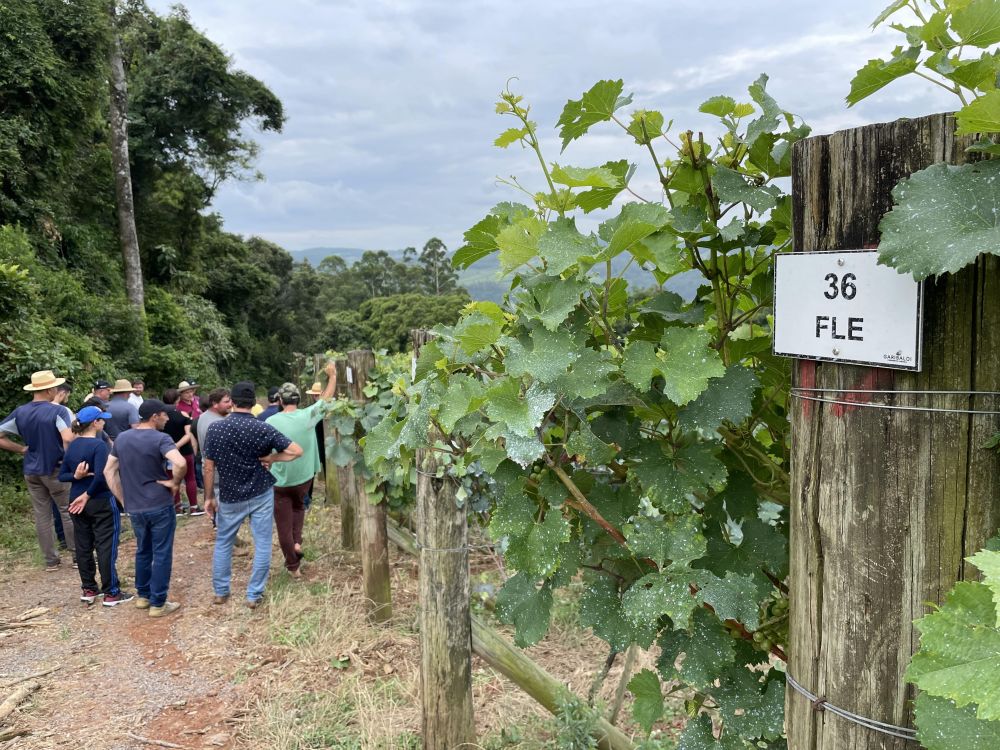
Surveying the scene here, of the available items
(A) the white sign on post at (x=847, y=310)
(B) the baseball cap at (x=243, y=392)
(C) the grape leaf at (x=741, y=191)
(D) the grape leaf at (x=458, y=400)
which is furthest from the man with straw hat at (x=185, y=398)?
(A) the white sign on post at (x=847, y=310)

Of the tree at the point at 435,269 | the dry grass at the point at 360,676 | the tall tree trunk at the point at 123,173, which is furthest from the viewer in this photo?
the tree at the point at 435,269

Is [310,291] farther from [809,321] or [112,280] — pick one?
[809,321]

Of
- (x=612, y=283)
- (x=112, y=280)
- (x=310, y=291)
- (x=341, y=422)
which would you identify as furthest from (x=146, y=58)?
(x=612, y=283)

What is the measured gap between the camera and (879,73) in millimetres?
1040

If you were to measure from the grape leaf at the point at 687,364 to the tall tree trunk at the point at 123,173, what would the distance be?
19296 millimetres

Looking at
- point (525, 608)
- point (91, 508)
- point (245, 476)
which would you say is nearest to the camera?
point (525, 608)

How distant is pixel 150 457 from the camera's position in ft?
18.0

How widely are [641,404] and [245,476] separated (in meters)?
4.91

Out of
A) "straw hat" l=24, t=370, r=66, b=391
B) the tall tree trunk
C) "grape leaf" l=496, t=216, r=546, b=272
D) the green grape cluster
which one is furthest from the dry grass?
the tall tree trunk

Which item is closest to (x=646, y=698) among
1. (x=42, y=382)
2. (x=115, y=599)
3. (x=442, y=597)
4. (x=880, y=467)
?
(x=880, y=467)

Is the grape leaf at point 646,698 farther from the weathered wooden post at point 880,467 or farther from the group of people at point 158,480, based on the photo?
the group of people at point 158,480

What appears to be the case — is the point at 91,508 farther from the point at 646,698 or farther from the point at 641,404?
the point at 641,404

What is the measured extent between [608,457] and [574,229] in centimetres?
44

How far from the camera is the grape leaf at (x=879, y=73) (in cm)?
101
